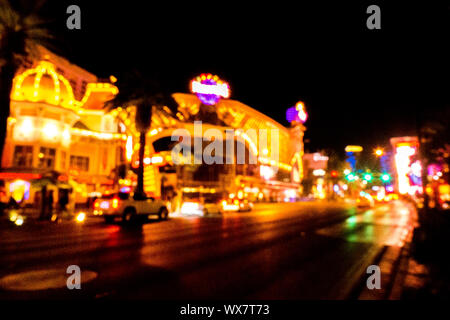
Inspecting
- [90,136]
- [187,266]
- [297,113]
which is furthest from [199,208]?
[297,113]

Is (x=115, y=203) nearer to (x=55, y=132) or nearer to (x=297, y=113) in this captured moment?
(x=55, y=132)

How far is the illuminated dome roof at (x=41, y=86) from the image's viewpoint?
31.9 m

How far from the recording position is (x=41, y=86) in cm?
3253

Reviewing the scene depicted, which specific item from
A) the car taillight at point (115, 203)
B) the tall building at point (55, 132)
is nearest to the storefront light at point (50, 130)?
the tall building at point (55, 132)

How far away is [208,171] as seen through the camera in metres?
59.8

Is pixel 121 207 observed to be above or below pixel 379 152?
below

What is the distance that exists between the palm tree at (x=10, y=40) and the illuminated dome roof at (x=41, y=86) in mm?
12789

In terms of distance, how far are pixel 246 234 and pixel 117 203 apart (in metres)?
9.01

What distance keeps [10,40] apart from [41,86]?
1409cm

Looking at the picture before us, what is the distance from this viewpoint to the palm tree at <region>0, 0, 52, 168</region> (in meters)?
18.5

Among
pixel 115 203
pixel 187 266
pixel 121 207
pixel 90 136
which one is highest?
pixel 90 136

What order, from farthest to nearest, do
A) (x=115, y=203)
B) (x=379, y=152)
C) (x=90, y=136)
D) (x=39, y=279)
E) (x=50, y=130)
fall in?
(x=90, y=136) → (x=50, y=130) → (x=115, y=203) → (x=379, y=152) → (x=39, y=279)

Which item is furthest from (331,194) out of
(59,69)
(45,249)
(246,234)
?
(45,249)

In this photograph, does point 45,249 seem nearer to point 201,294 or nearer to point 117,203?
point 201,294
